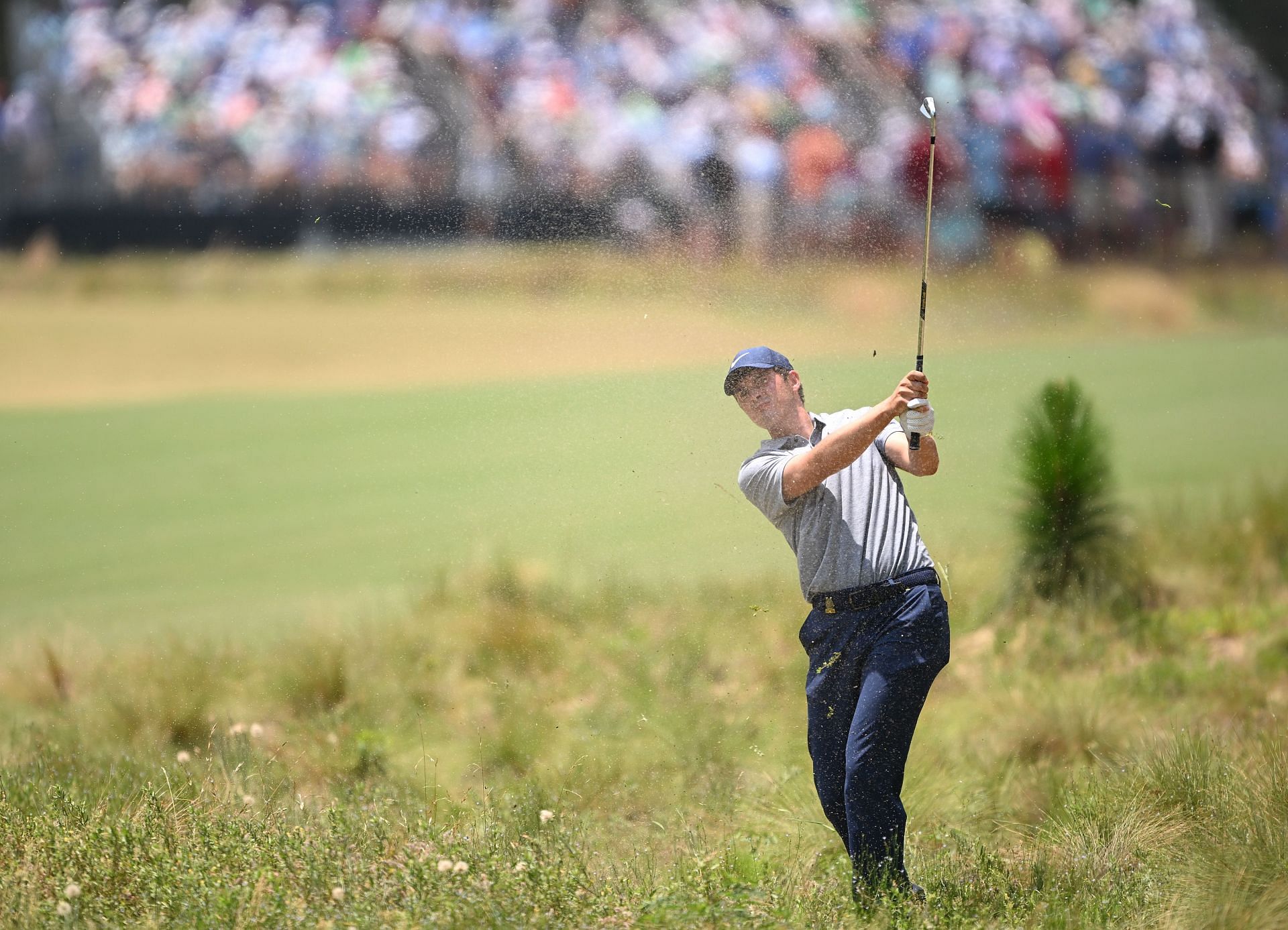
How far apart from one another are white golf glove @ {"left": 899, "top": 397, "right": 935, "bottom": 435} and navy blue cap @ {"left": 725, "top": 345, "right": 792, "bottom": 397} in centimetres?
35

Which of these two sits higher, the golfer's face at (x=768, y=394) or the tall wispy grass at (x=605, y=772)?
the golfer's face at (x=768, y=394)

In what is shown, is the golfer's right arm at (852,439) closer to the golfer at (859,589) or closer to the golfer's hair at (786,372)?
the golfer at (859,589)

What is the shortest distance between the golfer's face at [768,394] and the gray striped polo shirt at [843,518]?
67mm

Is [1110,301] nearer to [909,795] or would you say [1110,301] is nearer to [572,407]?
[572,407]

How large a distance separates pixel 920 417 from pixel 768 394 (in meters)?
0.41

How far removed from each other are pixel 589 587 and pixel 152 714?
74.8 inches

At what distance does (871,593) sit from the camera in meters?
3.37

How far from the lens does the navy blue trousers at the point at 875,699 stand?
10.9 feet

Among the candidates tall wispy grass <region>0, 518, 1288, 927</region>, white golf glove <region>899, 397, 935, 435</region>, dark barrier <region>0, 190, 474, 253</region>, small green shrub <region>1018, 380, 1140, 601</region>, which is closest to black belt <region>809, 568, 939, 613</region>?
white golf glove <region>899, 397, 935, 435</region>

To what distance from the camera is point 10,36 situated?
805 cm

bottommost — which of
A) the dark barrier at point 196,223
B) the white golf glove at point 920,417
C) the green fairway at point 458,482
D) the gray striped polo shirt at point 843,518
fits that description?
the green fairway at point 458,482

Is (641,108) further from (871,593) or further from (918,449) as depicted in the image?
(871,593)

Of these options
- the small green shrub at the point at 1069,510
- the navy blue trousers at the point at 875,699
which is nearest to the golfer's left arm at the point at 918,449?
the navy blue trousers at the point at 875,699

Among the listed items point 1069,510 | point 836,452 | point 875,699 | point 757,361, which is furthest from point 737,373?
point 1069,510
